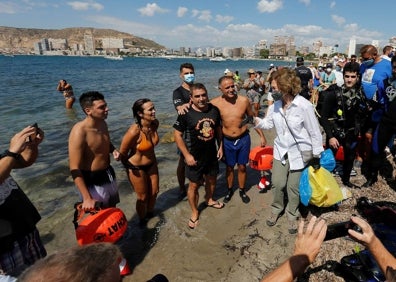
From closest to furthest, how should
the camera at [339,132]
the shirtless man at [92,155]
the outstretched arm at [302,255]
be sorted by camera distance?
the outstretched arm at [302,255] → the shirtless man at [92,155] → the camera at [339,132]

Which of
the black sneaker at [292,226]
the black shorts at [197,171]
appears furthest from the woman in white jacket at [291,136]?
the black shorts at [197,171]

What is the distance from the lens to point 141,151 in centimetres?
389

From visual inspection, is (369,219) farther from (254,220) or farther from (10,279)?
(10,279)

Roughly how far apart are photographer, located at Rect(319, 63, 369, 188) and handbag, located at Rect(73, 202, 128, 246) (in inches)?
125

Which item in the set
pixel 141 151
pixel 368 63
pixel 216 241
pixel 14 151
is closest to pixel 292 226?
pixel 216 241

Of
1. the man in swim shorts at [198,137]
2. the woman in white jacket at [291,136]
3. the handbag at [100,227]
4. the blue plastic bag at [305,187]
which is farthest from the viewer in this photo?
the man in swim shorts at [198,137]

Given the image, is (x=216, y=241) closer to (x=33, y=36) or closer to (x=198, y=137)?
(x=198, y=137)

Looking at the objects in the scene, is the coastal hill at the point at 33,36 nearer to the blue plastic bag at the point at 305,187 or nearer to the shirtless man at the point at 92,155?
the shirtless man at the point at 92,155

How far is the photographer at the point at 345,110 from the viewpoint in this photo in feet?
13.8

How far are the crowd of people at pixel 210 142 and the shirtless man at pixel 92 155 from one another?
0.01 metres

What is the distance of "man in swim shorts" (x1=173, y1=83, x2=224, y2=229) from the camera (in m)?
3.96

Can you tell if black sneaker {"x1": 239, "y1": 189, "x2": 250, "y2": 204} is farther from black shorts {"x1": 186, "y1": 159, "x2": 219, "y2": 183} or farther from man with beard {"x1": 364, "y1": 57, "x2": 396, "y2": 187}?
man with beard {"x1": 364, "y1": 57, "x2": 396, "y2": 187}

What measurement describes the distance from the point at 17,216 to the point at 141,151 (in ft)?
5.79

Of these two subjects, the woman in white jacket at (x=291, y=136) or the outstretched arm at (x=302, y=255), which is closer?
the outstretched arm at (x=302, y=255)
